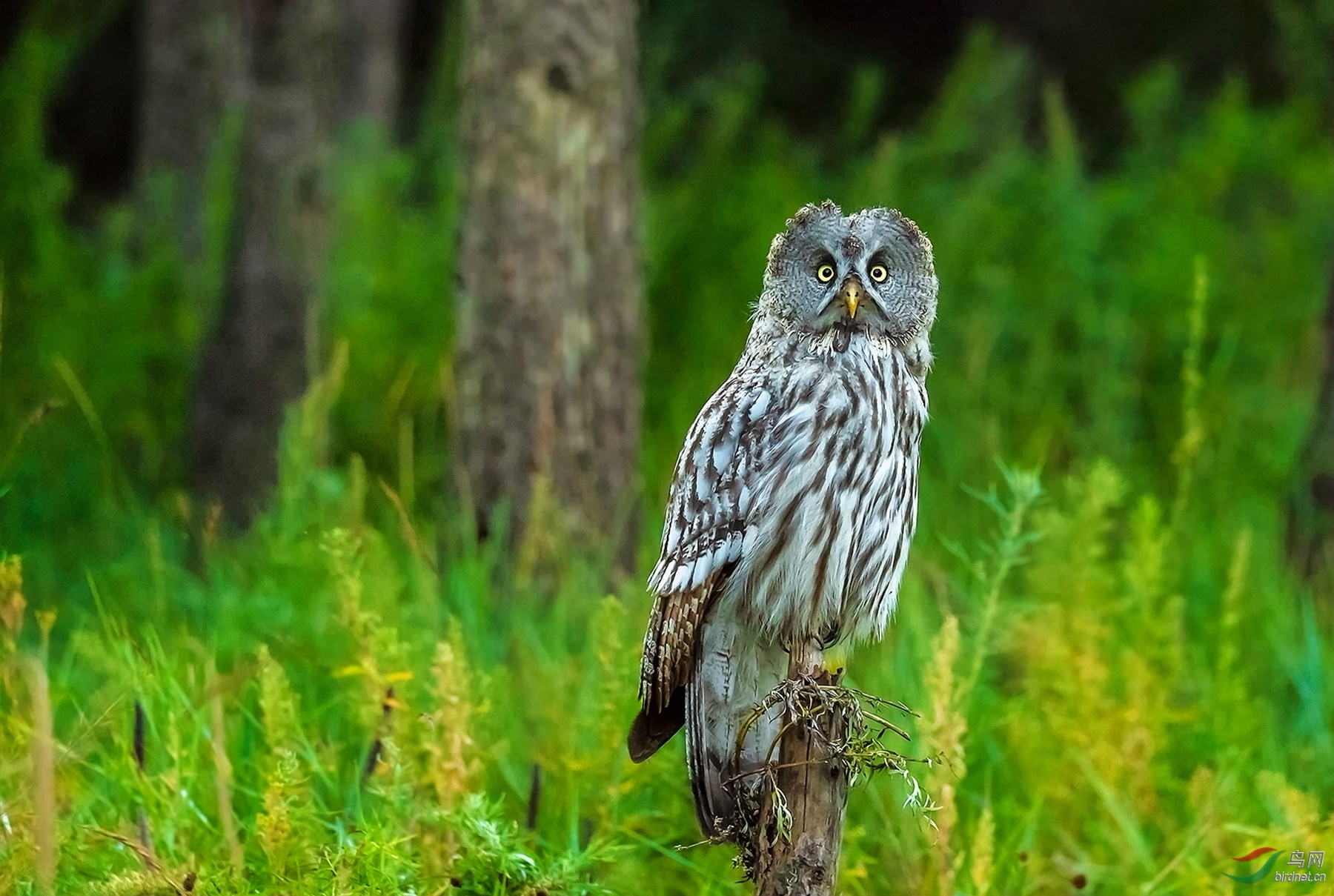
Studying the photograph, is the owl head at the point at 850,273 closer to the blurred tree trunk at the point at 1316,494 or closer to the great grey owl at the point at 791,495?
the great grey owl at the point at 791,495

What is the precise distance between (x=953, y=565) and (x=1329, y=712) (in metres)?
1.12

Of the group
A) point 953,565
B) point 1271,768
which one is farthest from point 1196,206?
point 1271,768

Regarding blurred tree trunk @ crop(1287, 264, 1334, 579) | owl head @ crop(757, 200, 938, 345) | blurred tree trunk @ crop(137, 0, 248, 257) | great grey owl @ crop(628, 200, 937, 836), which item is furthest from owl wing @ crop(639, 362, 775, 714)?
blurred tree trunk @ crop(137, 0, 248, 257)

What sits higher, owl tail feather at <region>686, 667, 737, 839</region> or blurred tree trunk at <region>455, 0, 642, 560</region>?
blurred tree trunk at <region>455, 0, 642, 560</region>

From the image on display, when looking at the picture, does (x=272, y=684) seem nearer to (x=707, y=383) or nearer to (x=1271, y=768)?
(x=1271, y=768)

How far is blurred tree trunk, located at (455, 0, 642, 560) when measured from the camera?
15.7 ft

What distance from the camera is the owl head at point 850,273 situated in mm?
2820

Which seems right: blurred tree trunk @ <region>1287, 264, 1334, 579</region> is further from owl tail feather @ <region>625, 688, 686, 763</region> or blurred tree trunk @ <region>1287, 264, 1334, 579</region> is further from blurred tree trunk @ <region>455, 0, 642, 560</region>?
owl tail feather @ <region>625, 688, 686, 763</region>

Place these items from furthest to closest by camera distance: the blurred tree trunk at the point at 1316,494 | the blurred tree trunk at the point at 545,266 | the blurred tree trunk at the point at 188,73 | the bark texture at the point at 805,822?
the blurred tree trunk at the point at 188,73 < the blurred tree trunk at the point at 1316,494 < the blurred tree trunk at the point at 545,266 < the bark texture at the point at 805,822

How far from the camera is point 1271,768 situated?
369cm

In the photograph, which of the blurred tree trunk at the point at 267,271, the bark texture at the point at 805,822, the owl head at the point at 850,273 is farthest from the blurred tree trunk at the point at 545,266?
the bark texture at the point at 805,822

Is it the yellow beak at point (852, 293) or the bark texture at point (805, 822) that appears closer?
the bark texture at point (805, 822)

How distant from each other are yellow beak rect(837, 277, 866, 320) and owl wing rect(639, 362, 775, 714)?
0.67 feet

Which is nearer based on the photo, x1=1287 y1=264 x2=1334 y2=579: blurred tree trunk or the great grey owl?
the great grey owl
